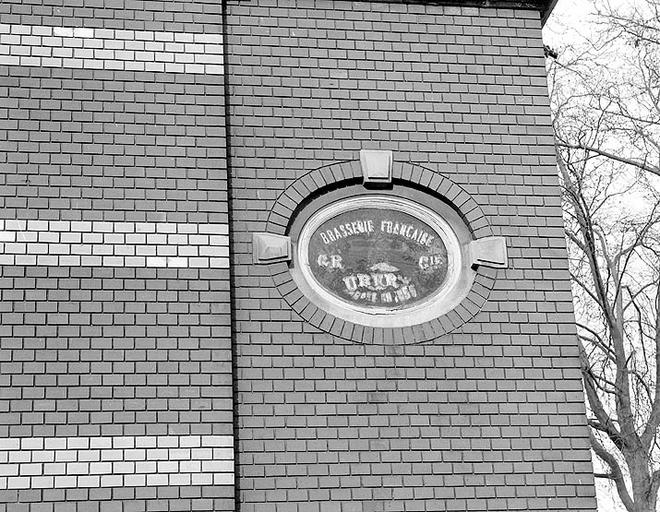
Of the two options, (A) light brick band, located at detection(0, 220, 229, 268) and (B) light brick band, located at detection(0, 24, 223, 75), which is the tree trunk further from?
(B) light brick band, located at detection(0, 24, 223, 75)

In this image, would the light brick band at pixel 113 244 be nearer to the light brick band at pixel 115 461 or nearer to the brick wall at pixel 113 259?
the brick wall at pixel 113 259

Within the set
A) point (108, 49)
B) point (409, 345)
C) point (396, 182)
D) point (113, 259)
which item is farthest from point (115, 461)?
point (108, 49)

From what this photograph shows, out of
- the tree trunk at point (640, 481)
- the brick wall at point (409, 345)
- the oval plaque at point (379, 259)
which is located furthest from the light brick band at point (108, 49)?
the tree trunk at point (640, 481)

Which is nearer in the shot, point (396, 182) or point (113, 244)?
point (113, 244)

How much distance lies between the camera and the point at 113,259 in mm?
9703

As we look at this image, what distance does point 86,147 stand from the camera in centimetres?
1009

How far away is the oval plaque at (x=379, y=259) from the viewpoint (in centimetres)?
1014

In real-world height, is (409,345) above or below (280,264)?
below

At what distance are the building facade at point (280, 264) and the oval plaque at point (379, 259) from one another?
0.06 ft

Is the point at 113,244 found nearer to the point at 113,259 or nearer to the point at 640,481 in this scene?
the point at 113,259

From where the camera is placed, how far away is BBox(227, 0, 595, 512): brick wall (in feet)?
31.4

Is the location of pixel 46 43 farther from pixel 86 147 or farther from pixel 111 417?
pixel 111 417

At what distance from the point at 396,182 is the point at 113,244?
2313 mm

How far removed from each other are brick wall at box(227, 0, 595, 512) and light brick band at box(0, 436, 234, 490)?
0.35 meters
